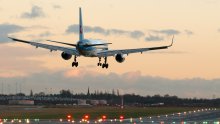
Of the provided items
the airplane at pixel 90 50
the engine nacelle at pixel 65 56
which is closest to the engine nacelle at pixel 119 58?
the airplane at pixel 90 50

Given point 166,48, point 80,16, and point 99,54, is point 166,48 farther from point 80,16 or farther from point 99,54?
point 80,16

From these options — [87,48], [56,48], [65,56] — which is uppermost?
[56,48]

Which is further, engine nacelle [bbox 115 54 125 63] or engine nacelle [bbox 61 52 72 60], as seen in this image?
engine nacelle [bbox 115 54 125 63]

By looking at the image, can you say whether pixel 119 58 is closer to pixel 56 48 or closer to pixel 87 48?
pixel 87 48

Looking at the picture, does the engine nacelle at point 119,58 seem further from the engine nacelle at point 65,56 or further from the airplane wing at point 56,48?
the engine nacelle at point 65,56

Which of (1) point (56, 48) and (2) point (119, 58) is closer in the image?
(1) point (56, 48)

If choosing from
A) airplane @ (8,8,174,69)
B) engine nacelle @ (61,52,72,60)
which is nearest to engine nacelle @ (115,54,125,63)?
airplane @ (8,8,174,69)

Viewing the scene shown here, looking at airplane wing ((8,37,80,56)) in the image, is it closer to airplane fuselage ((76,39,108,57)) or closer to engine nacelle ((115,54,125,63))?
airplane fuselage ((76,39,108,57))

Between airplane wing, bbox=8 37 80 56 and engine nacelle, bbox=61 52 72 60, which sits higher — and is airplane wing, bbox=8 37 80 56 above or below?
above

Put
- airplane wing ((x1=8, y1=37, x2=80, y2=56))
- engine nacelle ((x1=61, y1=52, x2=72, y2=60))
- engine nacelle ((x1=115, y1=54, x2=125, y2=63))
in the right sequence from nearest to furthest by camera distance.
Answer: airplane wing ((x1=8, y1=37, x2=80, y2=56)) < engine nacelle ((x1=61, y1=52, x2=72, y2=60)) < engine nacelle ((x1=115, y1=54, x2=125, y2=63))

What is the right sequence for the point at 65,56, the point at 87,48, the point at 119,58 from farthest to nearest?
the point at 119,58, the point at 65,56, the point at 87,48

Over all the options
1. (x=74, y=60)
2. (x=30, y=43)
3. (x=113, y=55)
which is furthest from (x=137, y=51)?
(x=30, y=43)

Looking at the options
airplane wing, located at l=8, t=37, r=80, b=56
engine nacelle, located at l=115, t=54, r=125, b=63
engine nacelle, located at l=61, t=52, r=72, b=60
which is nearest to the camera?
airplane wing, located at l=8, t=37, r=80, b=56

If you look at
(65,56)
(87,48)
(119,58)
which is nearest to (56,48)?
(65,56)
